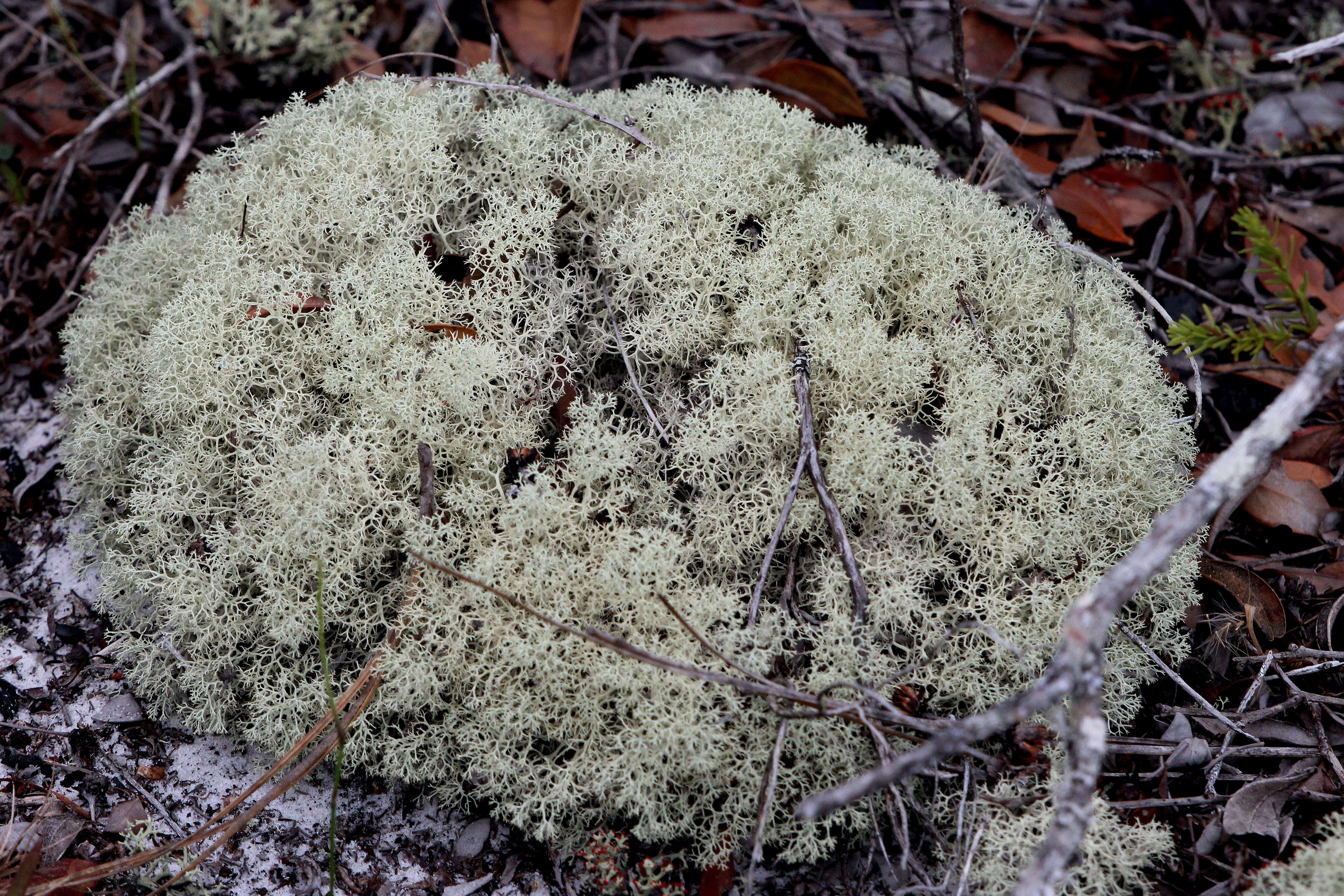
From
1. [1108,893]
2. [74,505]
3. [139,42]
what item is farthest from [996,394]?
[139,42]

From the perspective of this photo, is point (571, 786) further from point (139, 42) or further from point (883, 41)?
point (139, 42)

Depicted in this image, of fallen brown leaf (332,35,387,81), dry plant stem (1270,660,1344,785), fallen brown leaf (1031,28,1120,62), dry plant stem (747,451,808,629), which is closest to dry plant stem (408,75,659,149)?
fallen brown leaf (332,35,387,81)

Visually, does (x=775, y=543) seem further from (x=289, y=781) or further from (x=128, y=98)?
(x=128, y=98)

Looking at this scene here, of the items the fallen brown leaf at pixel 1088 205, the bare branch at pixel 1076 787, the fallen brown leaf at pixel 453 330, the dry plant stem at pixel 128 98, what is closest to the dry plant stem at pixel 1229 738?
the bare branch at pixel 1076 787

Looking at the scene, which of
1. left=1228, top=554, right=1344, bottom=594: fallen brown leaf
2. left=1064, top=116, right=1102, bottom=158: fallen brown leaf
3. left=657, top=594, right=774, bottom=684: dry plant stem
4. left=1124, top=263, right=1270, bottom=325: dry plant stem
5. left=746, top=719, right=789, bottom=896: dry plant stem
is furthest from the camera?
A: left=1064, top=116, right=1102, bottom=158: fallen brown leaf

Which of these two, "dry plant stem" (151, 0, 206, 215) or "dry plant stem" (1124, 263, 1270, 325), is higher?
"dry plant stem" (151, 0, 206, 215)

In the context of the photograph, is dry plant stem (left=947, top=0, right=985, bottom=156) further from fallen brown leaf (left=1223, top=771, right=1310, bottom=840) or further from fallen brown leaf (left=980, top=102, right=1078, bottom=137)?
fallen brown leaf (left=1223, top=771, right=1310, bottom=840)
